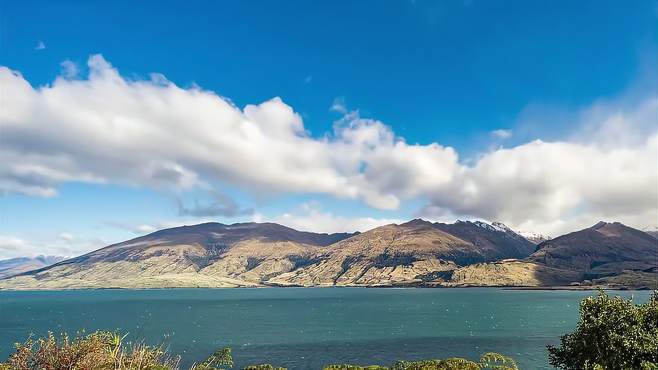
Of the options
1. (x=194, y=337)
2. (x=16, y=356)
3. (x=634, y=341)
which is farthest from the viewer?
(x=194, y=337)

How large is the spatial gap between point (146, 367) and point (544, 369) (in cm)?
10786

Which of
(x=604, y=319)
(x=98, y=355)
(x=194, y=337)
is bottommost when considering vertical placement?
(x=194, y=337)

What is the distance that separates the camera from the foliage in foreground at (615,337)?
6103 cm

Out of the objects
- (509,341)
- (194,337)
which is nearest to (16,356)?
(194,337)

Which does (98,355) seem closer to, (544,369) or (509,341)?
(544,369)

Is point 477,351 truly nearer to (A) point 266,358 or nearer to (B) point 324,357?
(B) point 324,357

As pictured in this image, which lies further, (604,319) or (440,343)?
(440,343)

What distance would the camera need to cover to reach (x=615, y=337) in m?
62.5

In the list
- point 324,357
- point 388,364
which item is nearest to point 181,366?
point 324,357

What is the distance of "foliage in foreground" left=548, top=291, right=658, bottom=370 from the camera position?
61.0 meters

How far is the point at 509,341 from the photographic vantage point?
17038 cm

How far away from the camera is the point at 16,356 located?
1982 inches

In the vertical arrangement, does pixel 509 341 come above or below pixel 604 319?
below

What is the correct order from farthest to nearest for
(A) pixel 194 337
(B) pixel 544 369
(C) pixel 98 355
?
(A) pixel 194 337 < (B) pixel 544 369 < (C) pixel 98 355
